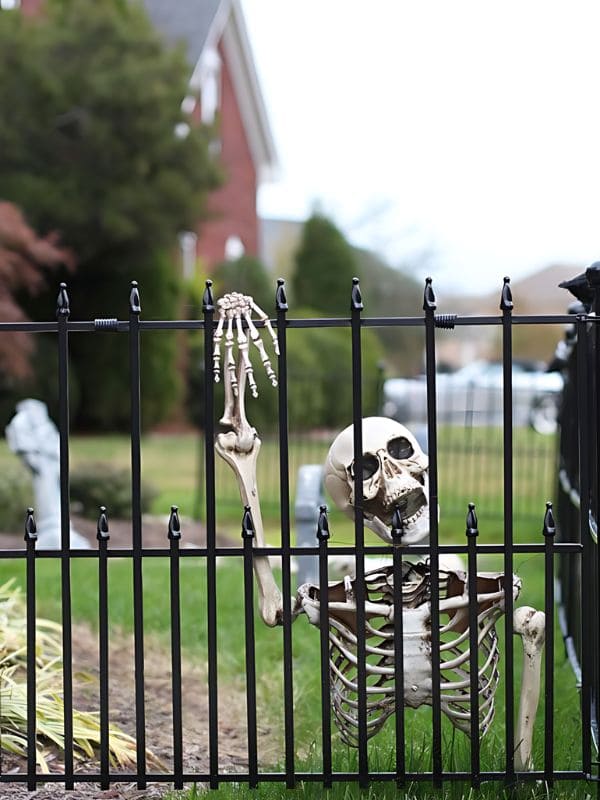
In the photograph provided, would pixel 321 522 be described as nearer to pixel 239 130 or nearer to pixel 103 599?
pixel 103 599

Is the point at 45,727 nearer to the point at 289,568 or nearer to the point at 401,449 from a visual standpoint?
the point at 289,568

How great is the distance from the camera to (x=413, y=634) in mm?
3535

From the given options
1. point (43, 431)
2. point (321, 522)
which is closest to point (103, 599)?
point (321, 522)

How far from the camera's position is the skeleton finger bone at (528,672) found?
3518mm

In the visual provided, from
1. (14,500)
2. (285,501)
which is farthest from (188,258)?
(285,501)

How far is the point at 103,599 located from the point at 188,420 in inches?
790

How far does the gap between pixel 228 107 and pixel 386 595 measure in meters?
26.3

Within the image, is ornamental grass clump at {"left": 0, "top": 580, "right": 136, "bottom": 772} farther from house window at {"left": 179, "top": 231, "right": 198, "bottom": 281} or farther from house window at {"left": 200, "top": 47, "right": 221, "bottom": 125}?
house window at {"left": 200, "top": 47, "right": 221, "bottom": 125}

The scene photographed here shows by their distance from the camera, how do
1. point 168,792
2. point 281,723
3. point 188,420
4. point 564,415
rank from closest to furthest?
point 168,792 < point 281,723 < point 564,415 < point 188,420

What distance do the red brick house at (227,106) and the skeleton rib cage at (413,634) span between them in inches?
855

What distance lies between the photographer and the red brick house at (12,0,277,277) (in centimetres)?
2652

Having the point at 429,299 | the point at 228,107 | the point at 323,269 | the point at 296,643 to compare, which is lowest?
the point at 296,643

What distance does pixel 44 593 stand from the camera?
7.29 m

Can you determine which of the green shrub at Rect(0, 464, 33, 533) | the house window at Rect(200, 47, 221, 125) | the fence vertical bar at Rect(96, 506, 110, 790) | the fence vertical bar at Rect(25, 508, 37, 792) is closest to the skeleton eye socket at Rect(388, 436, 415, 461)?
the fence vertical bar at Rect(96, 506, 110, 790)
